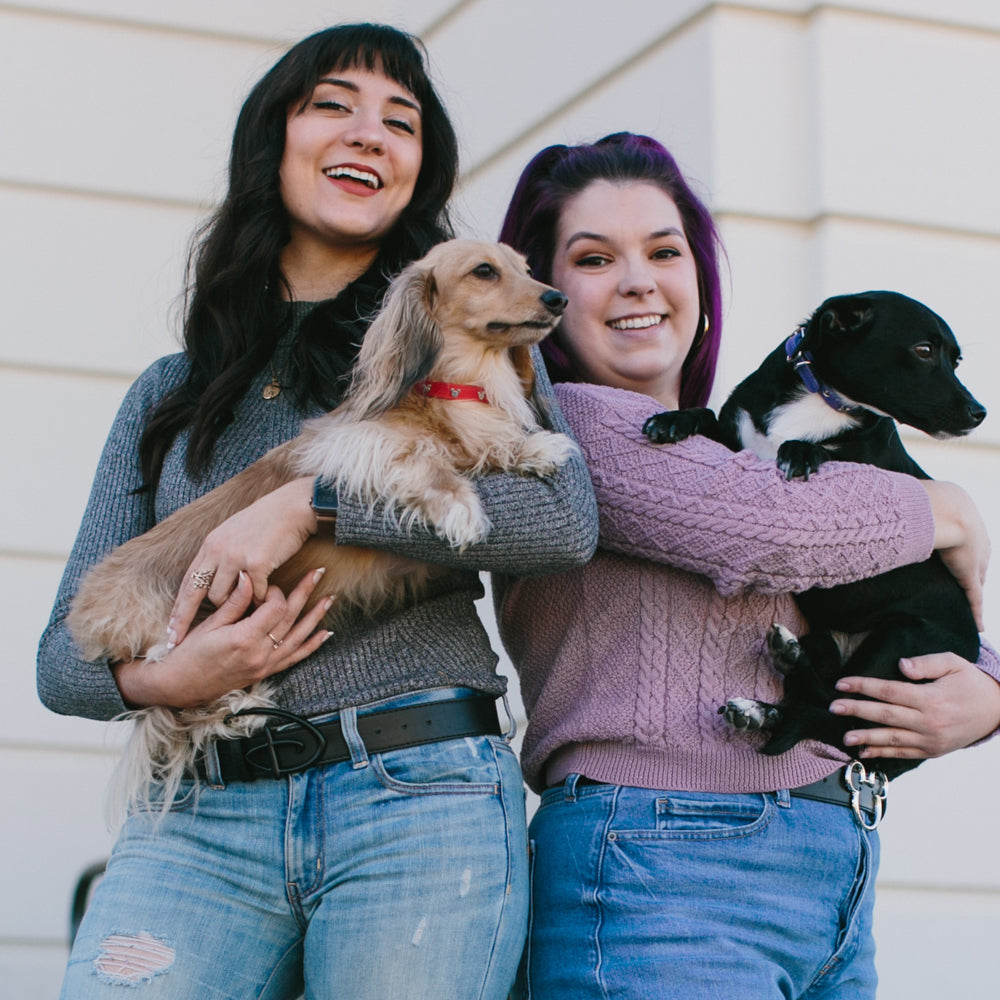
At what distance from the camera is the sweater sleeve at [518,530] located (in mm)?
1899

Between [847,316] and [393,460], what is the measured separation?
3.40 ft

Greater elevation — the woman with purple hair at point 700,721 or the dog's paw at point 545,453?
the dog's paw at point 545,453

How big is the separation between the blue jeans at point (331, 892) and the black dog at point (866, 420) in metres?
0.74

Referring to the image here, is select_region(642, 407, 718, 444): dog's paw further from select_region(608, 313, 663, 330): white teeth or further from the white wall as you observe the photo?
the white wall

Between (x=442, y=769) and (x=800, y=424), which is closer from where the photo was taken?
(x=442, y=769)

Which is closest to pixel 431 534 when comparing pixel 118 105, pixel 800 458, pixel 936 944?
pixel 800 458

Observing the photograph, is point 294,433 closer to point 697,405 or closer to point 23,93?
point 697,405

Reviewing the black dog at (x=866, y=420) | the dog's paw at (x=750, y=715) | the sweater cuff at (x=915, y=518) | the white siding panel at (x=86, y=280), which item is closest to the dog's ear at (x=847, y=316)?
the black dog at (x=866, y=420)

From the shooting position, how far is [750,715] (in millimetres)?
1906

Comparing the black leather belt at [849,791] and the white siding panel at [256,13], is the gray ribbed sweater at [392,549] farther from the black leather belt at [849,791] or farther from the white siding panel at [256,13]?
the white siding panel at [256,13]

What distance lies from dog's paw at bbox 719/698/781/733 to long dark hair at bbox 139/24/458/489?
0.96 m

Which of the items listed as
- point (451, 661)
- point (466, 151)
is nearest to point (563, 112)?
point (466, 151)

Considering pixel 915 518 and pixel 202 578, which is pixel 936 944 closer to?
pixel 915 518

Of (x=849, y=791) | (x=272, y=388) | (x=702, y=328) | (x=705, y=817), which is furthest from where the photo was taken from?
(x=702, y=328)
